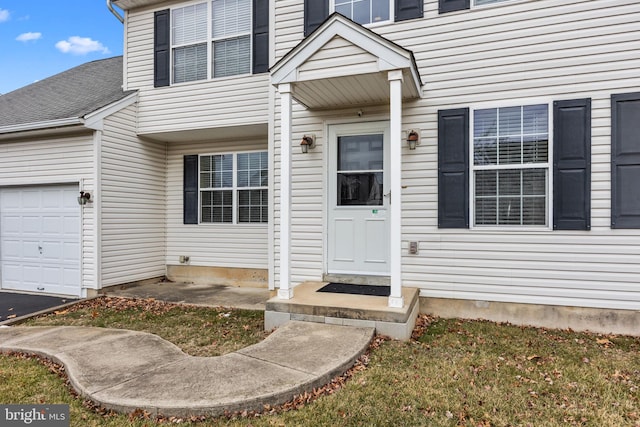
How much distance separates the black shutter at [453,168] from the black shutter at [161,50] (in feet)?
17.8

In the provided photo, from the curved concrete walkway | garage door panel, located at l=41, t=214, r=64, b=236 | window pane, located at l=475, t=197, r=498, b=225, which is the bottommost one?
the curved concrete walkway

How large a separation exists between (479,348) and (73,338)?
14.8ft

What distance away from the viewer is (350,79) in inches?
181

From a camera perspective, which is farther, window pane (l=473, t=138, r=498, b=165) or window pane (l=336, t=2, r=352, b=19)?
window pane (l=336, t=2, r=352, b=19)

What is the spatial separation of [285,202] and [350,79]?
1732mm

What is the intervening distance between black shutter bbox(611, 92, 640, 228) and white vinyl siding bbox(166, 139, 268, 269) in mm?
5482

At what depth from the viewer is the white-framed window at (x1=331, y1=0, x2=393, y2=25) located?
215 inches

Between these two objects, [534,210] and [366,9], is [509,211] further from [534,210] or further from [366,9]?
[366,9]

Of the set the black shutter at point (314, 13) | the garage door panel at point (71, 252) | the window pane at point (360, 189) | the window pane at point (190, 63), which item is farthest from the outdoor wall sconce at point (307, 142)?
the garage door panel at point (71, 252)

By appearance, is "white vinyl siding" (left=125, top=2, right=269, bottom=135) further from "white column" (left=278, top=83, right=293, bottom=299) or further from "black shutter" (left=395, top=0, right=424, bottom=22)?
"black shutter" (left=395, top=0, right=424, bottom=22)

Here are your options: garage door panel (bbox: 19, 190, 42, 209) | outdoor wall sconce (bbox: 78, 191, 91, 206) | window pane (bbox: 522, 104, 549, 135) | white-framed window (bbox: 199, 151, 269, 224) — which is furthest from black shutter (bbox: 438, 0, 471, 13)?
garage door panel (bbox: 19, 190, 42, 209)

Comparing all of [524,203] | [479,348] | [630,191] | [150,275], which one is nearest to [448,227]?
[524,203]

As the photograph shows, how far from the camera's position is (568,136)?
4582 mm

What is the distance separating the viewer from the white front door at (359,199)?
5.43 meters
